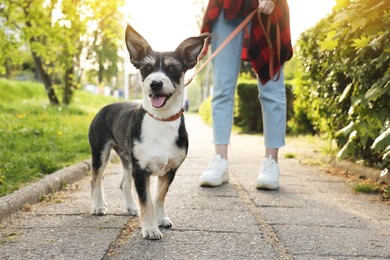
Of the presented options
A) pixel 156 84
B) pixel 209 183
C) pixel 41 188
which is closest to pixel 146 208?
pixel 156 84

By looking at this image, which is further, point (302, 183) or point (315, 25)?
point (315, 25)

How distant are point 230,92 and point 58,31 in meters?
7.20

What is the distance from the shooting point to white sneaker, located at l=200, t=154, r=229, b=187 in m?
4.50

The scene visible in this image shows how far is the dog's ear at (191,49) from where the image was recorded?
326 cm

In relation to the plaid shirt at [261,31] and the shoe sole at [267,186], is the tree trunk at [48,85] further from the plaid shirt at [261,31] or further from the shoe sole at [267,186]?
the shoe sole at [267,186]

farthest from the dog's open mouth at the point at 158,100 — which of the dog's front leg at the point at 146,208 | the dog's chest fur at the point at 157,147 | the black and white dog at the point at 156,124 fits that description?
the dog's front leg at the point at 146,208

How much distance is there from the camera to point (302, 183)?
4.98m

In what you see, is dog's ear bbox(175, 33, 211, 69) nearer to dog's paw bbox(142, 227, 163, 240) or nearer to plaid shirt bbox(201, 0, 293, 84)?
dog's paw bbox(142, 227, 163, 240)

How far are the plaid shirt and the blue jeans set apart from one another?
3.3 inches

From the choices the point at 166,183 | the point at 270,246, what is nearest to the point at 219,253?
the point at 270,246

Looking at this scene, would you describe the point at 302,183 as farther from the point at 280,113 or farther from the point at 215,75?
the point at 215,75

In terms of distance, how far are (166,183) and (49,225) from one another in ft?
2.75

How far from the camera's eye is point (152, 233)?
291cm

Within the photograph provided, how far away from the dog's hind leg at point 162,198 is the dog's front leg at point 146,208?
206 mm
